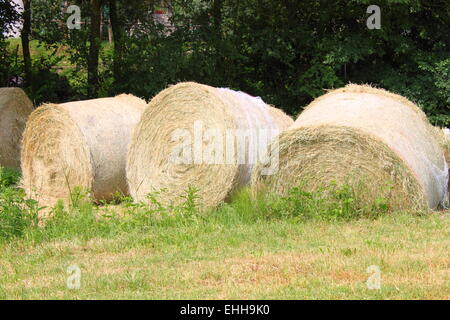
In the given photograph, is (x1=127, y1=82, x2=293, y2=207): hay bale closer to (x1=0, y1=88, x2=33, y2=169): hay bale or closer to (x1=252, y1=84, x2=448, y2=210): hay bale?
(x1=252, y1=84, x2=448, y2=210): hay bale

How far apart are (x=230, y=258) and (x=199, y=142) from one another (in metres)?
3.69

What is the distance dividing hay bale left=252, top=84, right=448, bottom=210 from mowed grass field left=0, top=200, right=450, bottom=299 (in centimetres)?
39

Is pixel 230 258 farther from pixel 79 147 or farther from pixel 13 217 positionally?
pixel 79 147

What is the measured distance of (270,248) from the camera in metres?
7.24

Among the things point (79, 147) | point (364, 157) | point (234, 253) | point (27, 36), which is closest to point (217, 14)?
point (27, 36)

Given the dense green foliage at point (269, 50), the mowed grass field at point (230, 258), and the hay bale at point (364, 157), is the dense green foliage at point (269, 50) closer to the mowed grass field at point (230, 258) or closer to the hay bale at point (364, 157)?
the hay bale at point (364, 157)

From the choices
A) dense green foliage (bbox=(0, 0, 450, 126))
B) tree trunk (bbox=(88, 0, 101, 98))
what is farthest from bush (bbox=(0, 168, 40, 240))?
tree trunk (bbox=(88, 0, 101, 98))

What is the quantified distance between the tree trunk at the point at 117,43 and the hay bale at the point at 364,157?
8765 mm

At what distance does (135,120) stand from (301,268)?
623 cm

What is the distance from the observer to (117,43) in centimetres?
1811

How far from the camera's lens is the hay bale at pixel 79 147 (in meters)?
11.5

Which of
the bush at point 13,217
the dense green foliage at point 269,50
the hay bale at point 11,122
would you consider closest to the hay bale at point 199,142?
the bush at point 13,217

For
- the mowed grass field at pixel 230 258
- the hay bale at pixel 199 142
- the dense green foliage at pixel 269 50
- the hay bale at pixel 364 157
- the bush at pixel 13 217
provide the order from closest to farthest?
the mowed grass field at pixel 230 258 < the bush at pixel 13 217 < the hay bale at pixel 364 157 < the hay bale at pixel 199 142 < the dense green foliage at pixel 269 50
